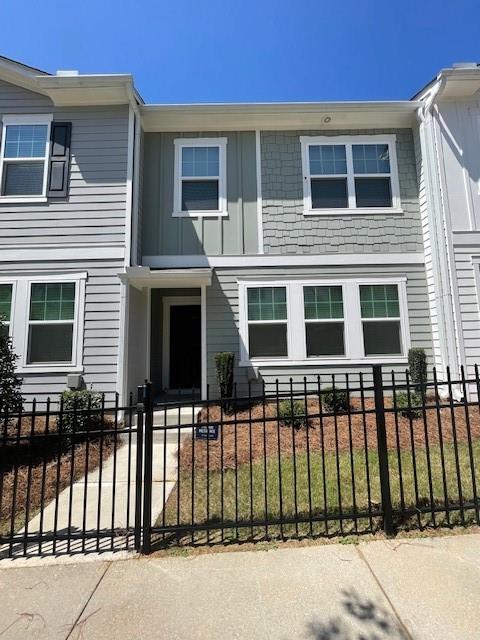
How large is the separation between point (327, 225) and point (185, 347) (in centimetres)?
458

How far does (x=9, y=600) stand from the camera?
2.39m

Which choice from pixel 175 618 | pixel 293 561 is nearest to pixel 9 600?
pixel 175 618

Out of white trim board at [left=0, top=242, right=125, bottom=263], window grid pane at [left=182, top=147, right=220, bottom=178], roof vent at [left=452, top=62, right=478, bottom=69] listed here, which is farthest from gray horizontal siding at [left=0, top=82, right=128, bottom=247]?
roof vent at [left=452, top=62, right=478, bottom=69]

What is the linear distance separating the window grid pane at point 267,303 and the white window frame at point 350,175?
194 centimetres

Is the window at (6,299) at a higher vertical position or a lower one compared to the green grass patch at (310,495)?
higher

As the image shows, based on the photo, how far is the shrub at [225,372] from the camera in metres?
7.12

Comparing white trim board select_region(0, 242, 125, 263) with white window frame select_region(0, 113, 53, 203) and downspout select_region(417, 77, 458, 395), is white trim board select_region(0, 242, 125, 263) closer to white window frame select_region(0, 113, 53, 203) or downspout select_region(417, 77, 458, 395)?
white window frame select_region(0, 113, 53, 203)

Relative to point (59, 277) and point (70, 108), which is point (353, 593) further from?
point (70, 108)

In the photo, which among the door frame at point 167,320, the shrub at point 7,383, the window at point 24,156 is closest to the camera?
the shrub at point 7,383

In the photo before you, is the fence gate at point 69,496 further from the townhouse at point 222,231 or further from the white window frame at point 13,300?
the white window frame at point 13,300

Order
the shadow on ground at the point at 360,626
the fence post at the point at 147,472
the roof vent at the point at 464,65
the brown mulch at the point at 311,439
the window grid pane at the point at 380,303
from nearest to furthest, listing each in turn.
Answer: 1. the shadow on ground at the point at 360,626
2. the fence post at the point at 147,472
3. the brown mulch at the point at 311,439
4. the roof vent at the point at 464,65
5. the window grid pane at the point at 380,303

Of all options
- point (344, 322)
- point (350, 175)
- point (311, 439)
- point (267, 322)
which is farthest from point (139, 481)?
point (350, 175)

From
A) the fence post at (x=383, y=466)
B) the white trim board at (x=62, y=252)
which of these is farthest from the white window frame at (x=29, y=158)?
the fence post at (x=383, y=466)

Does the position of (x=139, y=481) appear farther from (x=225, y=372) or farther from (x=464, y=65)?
(x=464, y=65)
